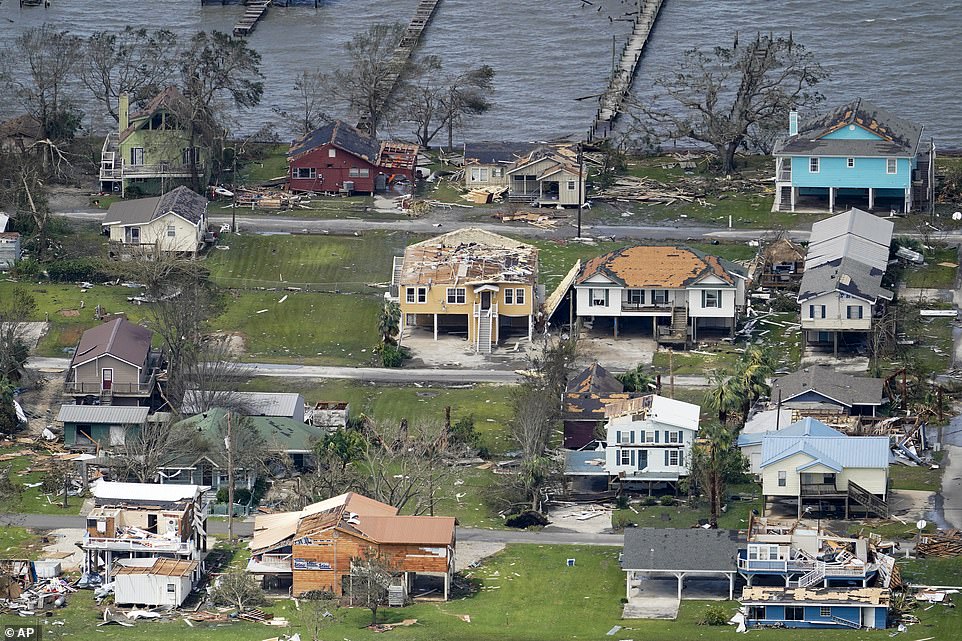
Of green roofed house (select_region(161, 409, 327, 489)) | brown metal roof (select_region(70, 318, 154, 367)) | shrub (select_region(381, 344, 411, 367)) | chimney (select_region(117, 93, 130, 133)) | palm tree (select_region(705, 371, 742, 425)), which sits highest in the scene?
chimney (select_region(117, 93, 130, 133))

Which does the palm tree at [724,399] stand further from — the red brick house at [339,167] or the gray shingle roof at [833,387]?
the red brick house at [339,167]

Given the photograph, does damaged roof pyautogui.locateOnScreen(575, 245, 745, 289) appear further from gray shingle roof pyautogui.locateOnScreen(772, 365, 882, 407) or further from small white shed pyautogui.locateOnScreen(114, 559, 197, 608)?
small white shed pyautogui.locateOnScreen(114, 559, 197, 608)

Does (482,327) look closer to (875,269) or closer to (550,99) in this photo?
(875,269)

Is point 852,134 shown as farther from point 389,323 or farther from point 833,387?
point 833,387

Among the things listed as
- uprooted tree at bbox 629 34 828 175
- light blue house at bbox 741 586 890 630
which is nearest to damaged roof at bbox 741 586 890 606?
light blue house at bbox 741 586 890 630

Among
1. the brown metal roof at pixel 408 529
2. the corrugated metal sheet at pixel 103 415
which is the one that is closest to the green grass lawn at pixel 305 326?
the corrugated metal sheet at pixel 103 415

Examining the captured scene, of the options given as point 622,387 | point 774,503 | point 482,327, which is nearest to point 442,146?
point 482,327

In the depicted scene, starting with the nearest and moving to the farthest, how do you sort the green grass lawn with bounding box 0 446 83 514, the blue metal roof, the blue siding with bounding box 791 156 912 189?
1. the blue metal roof
2. the green grass lawn with bounding box 0 446 83 514
3. the blue siding with bounding box 791 156 912 189
